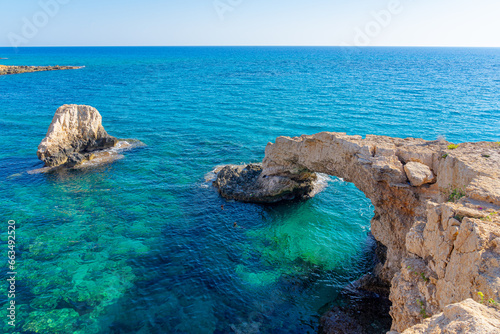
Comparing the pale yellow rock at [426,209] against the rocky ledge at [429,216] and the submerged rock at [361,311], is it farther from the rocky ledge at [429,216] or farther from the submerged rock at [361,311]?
the submerged rock at [361,311]

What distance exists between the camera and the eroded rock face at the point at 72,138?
38688 millimetres

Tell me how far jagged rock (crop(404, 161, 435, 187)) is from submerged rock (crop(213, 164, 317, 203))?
12948 mm

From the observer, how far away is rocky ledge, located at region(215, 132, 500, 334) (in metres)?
9.59

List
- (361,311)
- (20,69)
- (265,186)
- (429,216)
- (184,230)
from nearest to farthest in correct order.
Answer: (429,216) < (361,311) < (184,230) < (265,186) < (20,69)

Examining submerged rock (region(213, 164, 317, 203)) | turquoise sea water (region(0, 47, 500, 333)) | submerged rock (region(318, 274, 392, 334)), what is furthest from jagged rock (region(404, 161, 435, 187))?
submerged rock (region(213, 164, 317, 203))

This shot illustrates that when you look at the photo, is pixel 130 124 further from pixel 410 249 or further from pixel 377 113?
pixel 410 249

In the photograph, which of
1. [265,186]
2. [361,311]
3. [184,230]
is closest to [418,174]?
[361,311]

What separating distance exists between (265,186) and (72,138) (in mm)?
28149

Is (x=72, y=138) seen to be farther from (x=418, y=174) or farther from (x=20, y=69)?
(x=20, y=69)

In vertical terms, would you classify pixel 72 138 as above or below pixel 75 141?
above

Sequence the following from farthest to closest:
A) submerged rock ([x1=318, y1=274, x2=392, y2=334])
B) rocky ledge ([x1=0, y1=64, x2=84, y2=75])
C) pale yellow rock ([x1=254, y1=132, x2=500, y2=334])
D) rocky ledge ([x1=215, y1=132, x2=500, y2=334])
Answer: rocky ledge ([x1=0, y1=64, x2=84, y2=75])
submerged rock ([x1=318, y1=274, x2=392, y2=334])
pale yellow rock ([x1=254, y1=132, x2=500, y2=334])
rocky ledge ([x1=215, y1=132, x2=500, y2=334])

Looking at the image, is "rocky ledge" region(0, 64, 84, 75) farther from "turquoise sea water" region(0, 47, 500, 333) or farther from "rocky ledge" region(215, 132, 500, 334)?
"rocky ledge" region(215, 132, 500, 334)

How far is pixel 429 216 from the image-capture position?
40.7 feet

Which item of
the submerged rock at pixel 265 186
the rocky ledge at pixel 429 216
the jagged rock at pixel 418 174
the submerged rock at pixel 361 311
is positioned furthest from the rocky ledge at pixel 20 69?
the jagged rock at pixel 418 174
